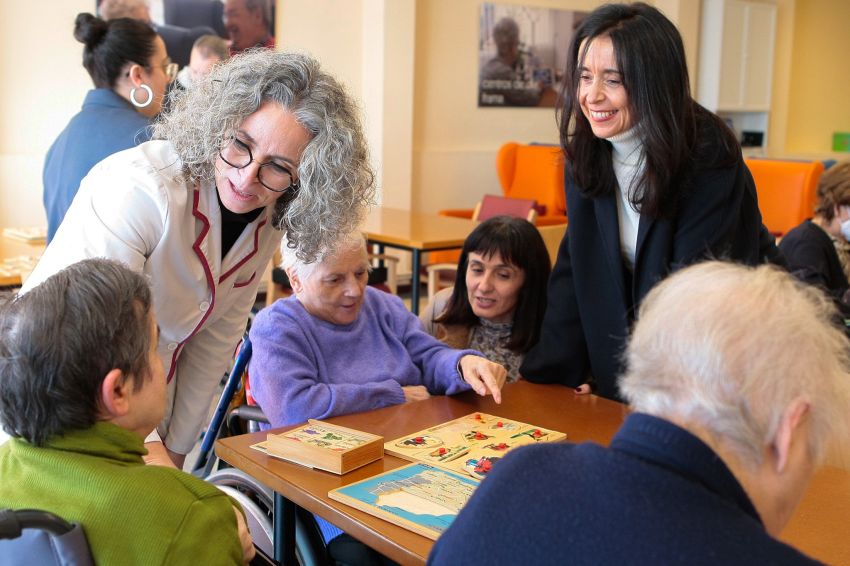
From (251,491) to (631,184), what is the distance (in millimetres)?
1140

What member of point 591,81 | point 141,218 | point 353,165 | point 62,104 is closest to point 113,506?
point 141,218

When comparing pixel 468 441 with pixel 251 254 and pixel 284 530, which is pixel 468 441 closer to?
pixel 284 530

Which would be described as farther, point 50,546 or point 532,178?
point 532,178

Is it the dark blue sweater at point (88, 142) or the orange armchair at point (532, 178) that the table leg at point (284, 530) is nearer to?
the dark blue sweater at point (88, 142)

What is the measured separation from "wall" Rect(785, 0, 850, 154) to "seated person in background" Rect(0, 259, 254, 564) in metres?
10.4

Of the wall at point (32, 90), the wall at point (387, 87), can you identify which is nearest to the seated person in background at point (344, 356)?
the wall at point (387, 87)

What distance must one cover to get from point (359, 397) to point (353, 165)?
21.7 inches

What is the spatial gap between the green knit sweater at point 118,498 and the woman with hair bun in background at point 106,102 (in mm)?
1691

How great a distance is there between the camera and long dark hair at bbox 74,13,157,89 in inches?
115

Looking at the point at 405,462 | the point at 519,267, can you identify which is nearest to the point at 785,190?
the point at 519,267

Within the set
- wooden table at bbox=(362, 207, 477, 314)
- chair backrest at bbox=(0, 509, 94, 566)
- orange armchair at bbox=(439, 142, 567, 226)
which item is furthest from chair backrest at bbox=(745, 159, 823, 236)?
chair backrest at bbox=(0, 509, 94, 566)

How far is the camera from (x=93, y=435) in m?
1.21

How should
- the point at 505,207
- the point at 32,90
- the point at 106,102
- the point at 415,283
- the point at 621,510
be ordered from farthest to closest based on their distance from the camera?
1. the point at 32,90
2. the point at 505,207
3. the point at 415,283
4. the point at 106,102
5. the point at 621,510

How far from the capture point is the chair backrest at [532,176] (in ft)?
23.7
